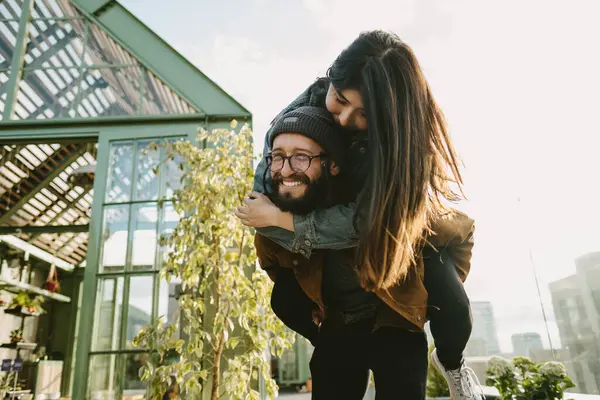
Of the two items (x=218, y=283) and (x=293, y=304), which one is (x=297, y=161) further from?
(x=218, y=283)

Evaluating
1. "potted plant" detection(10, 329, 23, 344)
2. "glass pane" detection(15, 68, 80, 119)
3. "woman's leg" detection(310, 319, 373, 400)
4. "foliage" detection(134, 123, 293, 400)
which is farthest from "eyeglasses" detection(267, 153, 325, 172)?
"potted plant" detection(10, 329, 23, 344)

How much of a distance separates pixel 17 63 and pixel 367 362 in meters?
Result: 4.61

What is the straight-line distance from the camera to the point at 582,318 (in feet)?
8.43

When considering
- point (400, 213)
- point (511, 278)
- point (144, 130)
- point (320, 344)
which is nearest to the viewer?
point (400, 213)

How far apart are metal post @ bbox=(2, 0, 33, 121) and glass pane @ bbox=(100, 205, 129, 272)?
4.87 ft

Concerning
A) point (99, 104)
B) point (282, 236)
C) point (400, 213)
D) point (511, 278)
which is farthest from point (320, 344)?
point (99, 104)

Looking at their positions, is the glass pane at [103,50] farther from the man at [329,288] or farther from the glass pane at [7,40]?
the man at [329,288]

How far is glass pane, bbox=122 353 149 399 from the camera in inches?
115

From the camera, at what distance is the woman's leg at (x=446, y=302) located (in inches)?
34.1

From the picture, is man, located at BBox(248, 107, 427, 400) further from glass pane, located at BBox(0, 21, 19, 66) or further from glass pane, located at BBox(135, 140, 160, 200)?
glass pane, located at BBox(0, 21, 19, 66)

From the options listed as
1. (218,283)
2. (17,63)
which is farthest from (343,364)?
(17,63)

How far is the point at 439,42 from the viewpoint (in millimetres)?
2811

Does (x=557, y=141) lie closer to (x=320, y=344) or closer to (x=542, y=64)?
(x=542, y=64)

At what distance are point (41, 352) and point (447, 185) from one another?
28.3ft
